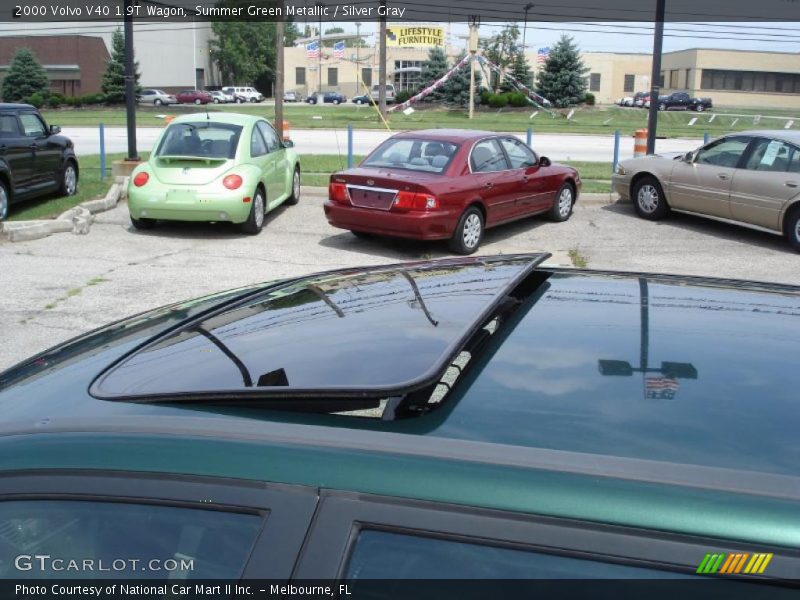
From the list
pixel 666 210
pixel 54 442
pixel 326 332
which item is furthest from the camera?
pixel 666 210

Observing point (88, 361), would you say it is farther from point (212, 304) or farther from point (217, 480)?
point (217, 480)

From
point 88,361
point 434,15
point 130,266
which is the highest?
point 434,15

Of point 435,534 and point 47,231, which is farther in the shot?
point 47,231

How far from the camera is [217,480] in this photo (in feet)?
5.40

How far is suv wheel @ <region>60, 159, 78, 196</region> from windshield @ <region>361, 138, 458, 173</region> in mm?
6650

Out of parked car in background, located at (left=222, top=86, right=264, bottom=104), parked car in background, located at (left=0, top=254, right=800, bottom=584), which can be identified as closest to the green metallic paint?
parked car in background, located at (left=0, top=254, right=800, bottom=584)

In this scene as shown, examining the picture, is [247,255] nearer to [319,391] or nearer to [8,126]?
[8,126]

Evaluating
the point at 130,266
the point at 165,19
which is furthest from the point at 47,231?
the point at 165,19

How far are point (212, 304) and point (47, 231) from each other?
1086 cm

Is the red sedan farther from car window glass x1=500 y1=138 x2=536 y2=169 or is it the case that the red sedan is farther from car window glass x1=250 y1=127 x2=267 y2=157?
car window glass x1=250 y1=127 x2=267 y2=157

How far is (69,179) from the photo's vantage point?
16250mm

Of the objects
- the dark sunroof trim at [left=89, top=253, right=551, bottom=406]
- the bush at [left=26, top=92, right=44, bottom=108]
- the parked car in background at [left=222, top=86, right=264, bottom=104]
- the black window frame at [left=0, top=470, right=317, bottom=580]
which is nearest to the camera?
the black window frame at [left=0, top=470, right=317, bottom=580]

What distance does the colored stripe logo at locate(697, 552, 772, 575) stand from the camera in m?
1.36

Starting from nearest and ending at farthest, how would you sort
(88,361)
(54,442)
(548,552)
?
(548,552) < (54,442) < (88,361)
